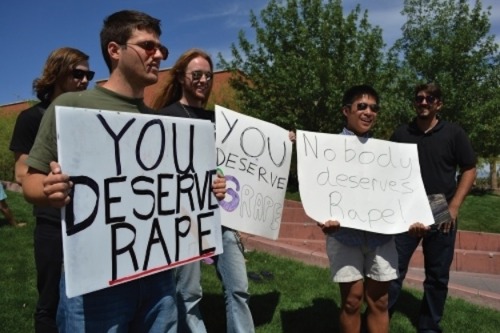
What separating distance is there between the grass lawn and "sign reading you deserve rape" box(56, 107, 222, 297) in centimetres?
213

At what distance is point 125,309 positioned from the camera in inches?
72.6

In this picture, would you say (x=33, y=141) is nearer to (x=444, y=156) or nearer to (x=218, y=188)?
(x=218, y=188)

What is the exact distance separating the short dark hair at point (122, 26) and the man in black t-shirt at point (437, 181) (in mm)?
2731

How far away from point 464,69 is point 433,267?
542 inches

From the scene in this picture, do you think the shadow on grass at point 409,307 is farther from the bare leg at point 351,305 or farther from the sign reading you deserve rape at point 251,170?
the sign reading you deserve rape at point 251,170

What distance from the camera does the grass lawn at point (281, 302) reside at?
4.06 metres

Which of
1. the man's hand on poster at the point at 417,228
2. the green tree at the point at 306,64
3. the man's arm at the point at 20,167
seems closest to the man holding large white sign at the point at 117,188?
the man's arm at the point at 20,167

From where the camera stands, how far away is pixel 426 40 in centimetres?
1720

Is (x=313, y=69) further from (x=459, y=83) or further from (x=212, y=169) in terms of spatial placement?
(x=212, y=169)

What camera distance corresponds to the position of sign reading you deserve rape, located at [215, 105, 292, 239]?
120 inches

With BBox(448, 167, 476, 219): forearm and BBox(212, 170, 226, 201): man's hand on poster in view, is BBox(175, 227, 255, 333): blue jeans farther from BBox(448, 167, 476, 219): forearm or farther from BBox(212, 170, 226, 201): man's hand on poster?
BBox(448, 167, 476, 219): forearm

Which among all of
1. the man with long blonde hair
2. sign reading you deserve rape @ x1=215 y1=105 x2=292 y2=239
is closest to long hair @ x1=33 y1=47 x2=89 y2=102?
the man with long blonde hair

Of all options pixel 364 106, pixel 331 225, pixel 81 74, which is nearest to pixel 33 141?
pixel 81 74

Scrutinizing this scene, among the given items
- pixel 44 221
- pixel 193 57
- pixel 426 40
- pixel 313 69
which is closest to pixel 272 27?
pixel 313 69
